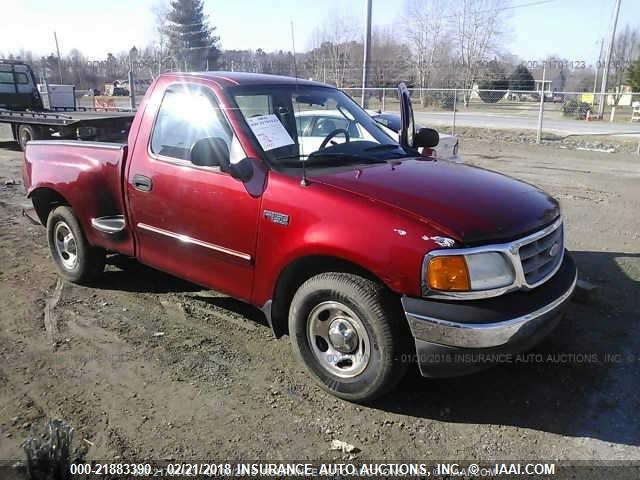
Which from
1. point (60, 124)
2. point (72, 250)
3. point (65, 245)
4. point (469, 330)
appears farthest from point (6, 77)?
point (469, 330)

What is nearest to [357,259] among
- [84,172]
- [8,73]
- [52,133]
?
[84,172]

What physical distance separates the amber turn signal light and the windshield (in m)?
1.19

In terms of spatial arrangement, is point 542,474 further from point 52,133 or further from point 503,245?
point 52,133

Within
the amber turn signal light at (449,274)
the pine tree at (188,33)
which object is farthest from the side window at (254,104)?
the pine tree at (188,33)

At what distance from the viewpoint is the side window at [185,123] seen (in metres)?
3.73

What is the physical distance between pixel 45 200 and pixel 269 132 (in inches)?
109

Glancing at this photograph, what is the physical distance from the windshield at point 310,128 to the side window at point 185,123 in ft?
0.62

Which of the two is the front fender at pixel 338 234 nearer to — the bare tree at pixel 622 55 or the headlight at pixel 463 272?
the headlight at pixel 463 272

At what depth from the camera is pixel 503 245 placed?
2.86 metres

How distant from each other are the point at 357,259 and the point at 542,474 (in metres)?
1.43

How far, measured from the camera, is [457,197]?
10.3 ft

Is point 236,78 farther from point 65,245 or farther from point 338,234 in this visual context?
point 65,245

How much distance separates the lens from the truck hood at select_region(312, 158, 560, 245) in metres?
2.89

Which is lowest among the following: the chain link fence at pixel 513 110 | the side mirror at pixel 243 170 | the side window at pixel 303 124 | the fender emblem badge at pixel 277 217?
the chain link fence at pixel 513 110
